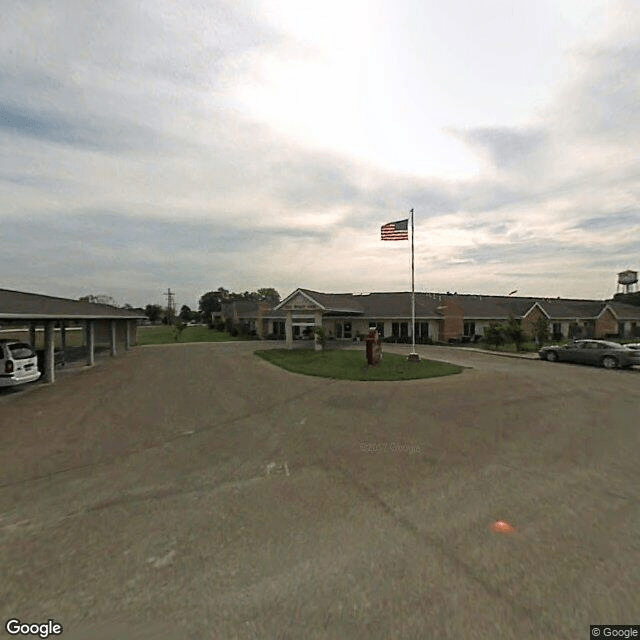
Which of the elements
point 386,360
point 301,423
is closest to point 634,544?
point 301,423

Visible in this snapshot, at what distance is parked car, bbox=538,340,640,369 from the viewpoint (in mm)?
19359

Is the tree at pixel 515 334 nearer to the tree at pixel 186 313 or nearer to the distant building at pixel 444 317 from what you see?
the distant building at pixel 444 317

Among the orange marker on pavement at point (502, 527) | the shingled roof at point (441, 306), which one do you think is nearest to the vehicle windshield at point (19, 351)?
the orange marker on pavement at point (502, 527)

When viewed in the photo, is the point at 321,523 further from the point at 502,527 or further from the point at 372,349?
the point at 372,349

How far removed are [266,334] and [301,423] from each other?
37.9 metres

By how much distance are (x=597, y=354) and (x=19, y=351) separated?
2595 cm

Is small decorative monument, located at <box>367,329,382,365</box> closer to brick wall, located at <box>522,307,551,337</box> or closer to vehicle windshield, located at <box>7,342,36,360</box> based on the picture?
vehicle windshield, located at <box>7,342,36,360</box>

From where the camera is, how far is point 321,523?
4.82 metres

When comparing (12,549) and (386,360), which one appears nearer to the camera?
Answer: (12,549)

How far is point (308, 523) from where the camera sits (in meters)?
4.82

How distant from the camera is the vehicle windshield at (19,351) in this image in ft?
45.8

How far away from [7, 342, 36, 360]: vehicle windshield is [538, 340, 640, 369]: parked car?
2560 cm

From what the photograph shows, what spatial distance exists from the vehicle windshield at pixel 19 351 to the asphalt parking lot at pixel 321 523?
15.6 feet

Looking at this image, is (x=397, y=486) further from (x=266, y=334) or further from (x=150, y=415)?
(x=266, y=334)
